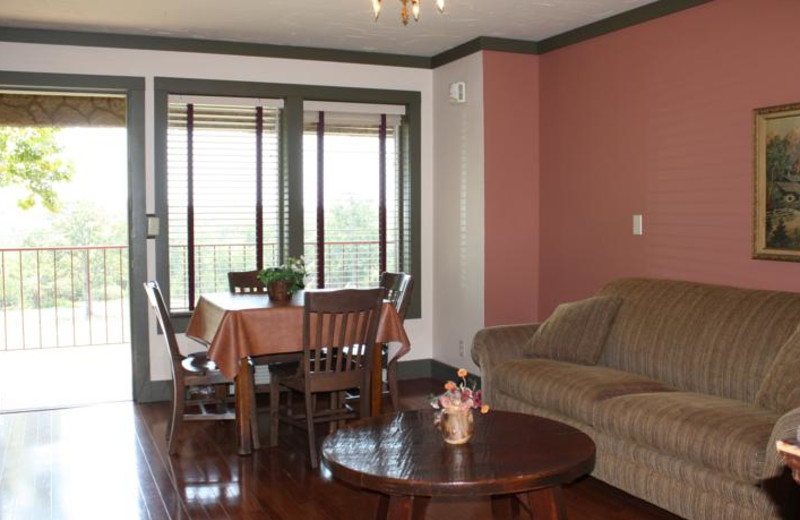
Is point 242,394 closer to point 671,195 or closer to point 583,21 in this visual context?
point 671,195

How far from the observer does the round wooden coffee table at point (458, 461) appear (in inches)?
105

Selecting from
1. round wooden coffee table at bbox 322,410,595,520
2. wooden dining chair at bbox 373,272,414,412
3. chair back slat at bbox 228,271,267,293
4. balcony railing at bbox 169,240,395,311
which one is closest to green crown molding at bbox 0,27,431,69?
balcony railing at bbox 169,240,395,311

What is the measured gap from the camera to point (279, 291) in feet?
15.9

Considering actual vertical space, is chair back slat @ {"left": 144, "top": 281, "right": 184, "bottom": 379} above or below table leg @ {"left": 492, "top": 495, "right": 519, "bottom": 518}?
above

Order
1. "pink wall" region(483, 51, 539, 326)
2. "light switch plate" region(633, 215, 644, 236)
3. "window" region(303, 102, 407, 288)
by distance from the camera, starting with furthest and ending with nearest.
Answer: "window" region(303, 102, 407, 288) < "pink wall" region(483, 51, 539, 326) < "light switch plate" region(633, 215, 644, 236)

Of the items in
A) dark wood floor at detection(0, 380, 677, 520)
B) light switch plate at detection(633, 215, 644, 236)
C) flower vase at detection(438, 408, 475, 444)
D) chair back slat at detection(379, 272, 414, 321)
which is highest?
light switch plate at detection(633, 215, 644, 236)

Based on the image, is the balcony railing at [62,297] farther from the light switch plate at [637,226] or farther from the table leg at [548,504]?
the table leg at [548,504]

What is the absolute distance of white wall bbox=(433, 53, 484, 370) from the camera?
19.5 feet

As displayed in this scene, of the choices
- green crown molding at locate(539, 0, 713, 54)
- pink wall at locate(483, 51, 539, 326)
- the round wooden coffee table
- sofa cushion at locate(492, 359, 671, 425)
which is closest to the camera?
the round wooden coffee table

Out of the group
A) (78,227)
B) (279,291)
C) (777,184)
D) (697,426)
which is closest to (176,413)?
(279,291)

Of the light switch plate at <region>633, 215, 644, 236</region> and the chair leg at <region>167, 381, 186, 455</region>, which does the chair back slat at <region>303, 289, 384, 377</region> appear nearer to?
the chair leg at <region>167, 381, 186, 455</region>

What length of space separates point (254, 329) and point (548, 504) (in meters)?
2.07

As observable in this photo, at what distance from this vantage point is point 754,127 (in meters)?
4.21

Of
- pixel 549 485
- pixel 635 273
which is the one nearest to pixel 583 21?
pixel 635 273
